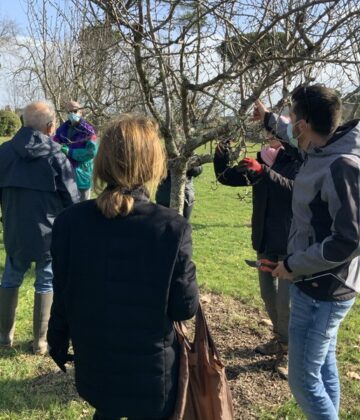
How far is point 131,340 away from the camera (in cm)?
196

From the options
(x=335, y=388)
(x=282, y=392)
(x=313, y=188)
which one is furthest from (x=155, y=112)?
(x=282, y=392)

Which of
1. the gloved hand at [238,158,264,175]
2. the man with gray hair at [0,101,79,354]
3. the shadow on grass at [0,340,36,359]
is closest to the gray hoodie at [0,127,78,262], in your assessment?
the man with gray hair at [0,101,79,354]

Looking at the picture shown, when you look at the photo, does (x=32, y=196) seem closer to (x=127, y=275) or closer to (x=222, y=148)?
(x=222, y=148)

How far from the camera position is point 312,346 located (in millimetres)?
2410

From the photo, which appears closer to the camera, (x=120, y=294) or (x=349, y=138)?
(x=120, y=294)

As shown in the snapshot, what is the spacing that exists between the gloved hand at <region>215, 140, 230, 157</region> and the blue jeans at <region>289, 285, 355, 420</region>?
40.7 inches

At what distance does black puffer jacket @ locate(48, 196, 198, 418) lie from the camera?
191 cm

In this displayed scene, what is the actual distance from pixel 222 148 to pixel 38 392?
2.14 metres

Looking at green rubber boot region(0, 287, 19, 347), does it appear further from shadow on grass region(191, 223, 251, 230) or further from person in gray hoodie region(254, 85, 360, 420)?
shadow on grass region(191, 223, 251, 230)

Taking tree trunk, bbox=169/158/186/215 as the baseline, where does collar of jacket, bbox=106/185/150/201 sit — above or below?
above

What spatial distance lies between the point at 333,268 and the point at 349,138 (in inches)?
25.0

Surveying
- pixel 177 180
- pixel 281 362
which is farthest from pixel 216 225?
pixel 177 180

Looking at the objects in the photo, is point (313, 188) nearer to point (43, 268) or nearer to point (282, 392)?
point (282, 392)

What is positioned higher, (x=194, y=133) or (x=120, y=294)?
(x=194, y=133)
